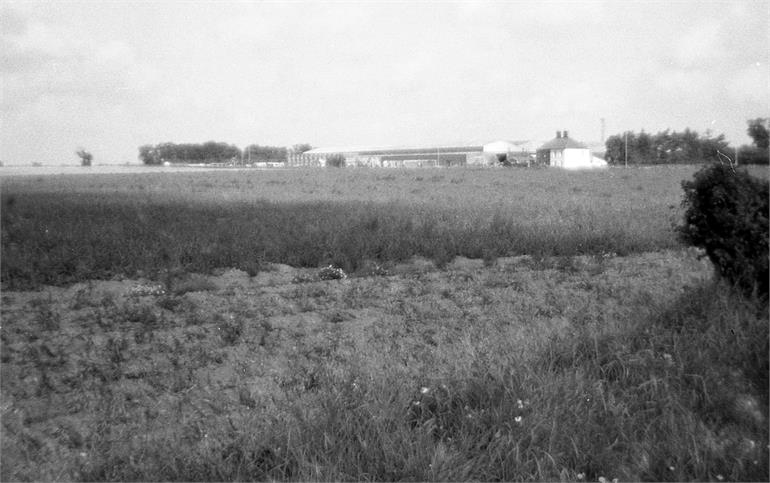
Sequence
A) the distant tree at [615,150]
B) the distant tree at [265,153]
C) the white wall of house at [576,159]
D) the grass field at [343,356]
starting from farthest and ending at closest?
the white wall of house at [576,159] → the distant tree at [615,150] → the distant tree at [265,153] → the grass field at [343,356]

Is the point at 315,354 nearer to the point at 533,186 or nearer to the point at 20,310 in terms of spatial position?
the point at 20,310

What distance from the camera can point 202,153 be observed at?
805cm

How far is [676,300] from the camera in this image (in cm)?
657

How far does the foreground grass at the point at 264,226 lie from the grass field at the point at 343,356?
4cm

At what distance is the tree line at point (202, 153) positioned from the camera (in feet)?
24.6

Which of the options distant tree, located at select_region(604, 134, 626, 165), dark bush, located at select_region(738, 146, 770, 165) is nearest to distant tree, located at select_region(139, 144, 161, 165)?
dark bush, located at select_region(738, 146, 770, 165)

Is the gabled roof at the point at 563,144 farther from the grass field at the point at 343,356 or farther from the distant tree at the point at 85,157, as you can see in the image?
the distant tree at the point at 85,157

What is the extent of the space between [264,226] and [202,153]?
3.42 m

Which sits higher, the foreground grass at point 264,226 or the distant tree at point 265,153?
the distant tree at point 265,153

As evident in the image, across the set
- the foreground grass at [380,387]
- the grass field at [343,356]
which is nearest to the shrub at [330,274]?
the grass field at [343,356]

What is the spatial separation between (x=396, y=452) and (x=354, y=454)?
0.25 m

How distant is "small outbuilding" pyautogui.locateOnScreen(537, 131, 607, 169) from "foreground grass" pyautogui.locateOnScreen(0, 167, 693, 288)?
1027 mm

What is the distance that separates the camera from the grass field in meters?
4.35

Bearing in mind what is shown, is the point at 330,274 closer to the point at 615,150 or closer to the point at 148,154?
the point at 148,154
